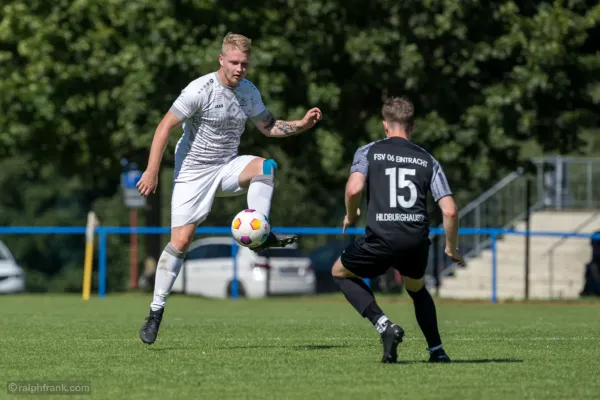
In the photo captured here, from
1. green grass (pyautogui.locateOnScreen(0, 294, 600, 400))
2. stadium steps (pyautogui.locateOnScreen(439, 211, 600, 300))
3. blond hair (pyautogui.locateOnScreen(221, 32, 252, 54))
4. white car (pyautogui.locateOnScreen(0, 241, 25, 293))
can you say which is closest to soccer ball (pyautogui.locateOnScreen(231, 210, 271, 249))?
A: green grass (pyautogui.locateOnScreen(0, 294, 600, 400))

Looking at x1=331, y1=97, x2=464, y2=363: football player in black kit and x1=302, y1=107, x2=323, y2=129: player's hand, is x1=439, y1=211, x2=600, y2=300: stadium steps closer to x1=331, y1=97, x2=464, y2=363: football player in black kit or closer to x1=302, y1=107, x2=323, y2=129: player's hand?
x1=302, y1=107, x2=323, y2=129: player's hand

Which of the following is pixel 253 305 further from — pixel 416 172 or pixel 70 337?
pixel 416 172

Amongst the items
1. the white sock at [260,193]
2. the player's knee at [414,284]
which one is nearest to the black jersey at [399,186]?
the player's knee at [414,284]

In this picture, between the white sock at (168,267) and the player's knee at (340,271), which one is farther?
the white sock at (168,267)

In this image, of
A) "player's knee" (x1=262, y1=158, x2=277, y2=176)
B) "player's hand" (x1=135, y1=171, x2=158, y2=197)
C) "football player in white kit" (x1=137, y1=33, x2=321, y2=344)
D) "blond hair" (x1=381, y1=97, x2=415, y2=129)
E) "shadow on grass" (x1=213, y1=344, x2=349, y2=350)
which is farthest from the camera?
"player's knee" (x1=262, y1=158, x2=277, y2=176)

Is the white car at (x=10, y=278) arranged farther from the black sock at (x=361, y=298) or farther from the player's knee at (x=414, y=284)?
the player's knee at (x=414, y=284)

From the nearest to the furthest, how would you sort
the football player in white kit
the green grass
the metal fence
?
the green grass < the football player in white kit < the metal fence

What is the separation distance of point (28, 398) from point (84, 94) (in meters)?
20.0

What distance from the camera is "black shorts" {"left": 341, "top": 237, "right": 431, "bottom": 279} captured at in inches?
321

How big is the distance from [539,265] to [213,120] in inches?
715

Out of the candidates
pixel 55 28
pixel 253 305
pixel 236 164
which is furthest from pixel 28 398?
pixel 55 28

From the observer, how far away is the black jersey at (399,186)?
26.6ft

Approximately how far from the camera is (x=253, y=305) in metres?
21.5

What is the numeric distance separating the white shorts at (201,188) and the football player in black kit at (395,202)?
6.74ft
